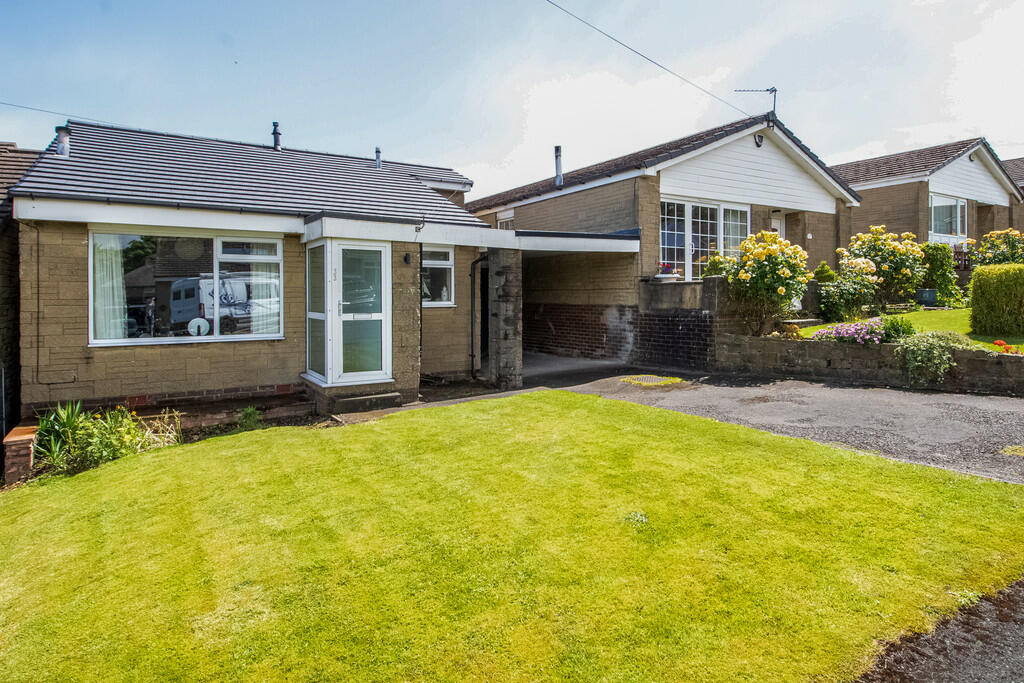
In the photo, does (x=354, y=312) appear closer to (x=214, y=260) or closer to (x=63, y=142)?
(x=214, y=260)

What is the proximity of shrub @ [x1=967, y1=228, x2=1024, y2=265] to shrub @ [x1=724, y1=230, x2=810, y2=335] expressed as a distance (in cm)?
1040

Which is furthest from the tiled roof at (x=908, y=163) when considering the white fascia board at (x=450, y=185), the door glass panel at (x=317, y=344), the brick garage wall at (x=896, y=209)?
the door glass panel at (x=317, y=344)

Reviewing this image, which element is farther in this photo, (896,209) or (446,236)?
(896,209)

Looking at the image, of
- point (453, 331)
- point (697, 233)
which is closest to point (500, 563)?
point (453, 331)

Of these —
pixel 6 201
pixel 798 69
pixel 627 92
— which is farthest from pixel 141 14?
pixel 798 69

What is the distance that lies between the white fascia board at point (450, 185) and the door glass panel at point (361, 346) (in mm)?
8184

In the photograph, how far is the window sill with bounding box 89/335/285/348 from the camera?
8.72 meters

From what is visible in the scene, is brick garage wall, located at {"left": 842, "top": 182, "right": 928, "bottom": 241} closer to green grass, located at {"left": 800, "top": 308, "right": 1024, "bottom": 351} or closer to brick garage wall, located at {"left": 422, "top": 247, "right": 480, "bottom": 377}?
green grass, located at {"left": 800, "top": 308, "right": 1024, "bottom": 351}

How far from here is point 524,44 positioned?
11.9m

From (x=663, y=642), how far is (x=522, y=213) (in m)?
16.6

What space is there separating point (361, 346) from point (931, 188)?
75.6 feet

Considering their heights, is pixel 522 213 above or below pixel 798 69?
below

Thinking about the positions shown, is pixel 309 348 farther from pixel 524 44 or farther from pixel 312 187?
pixel 524 44

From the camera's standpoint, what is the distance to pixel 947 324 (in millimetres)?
12422
